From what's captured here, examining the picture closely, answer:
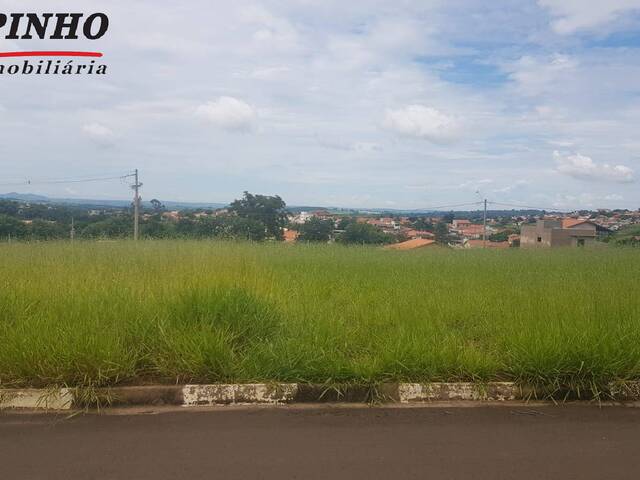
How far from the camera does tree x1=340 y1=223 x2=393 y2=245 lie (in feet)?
60.5

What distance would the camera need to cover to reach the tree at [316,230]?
1773 cm

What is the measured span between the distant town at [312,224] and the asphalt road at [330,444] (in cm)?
948

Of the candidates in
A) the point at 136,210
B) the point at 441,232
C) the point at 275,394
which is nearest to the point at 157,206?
the point at 136,210

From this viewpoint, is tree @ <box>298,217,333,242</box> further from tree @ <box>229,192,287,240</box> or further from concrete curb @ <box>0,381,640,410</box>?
concrete curb @ <box>0,381,640,410</box>

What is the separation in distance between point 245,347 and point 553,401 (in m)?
2.68

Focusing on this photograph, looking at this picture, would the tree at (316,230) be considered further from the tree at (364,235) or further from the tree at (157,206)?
the tree at (157,206)

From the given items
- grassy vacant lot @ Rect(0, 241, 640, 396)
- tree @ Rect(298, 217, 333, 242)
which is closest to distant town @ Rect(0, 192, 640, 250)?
tree @ Rect(298, 217, 333, 242)

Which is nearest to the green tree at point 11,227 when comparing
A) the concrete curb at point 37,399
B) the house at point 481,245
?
the concrete curb at point 37,399

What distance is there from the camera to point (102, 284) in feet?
21.4

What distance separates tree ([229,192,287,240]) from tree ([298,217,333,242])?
80 cm

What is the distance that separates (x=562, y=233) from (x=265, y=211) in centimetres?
1351

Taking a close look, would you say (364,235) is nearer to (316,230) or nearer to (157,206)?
(316,230)

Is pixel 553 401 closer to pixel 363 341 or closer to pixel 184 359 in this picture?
pixel 363 341

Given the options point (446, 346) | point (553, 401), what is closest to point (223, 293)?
point (446, 346)
